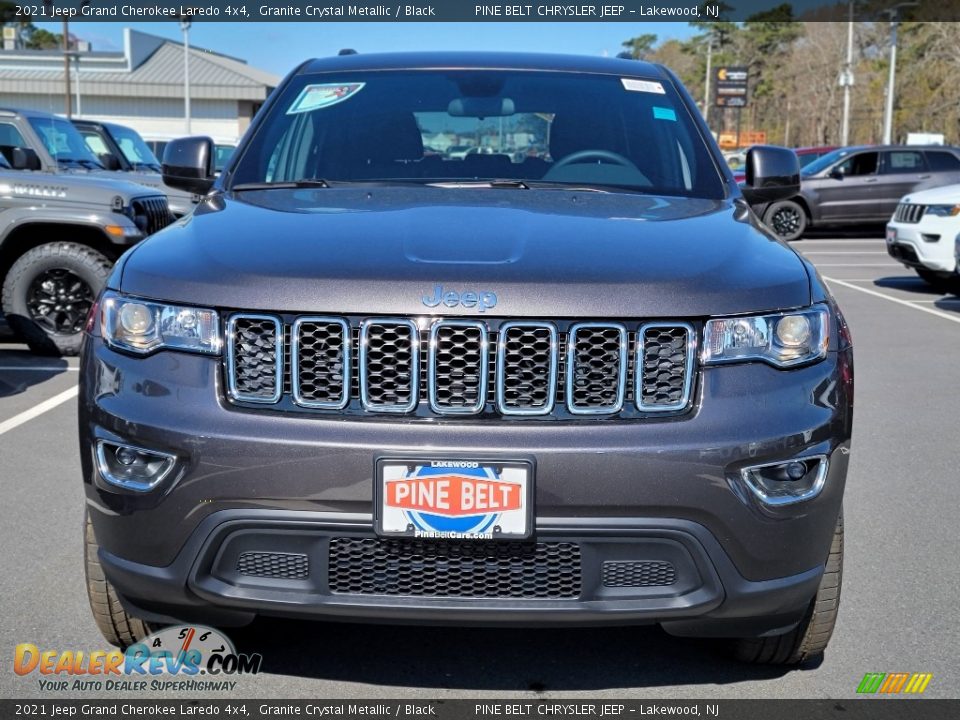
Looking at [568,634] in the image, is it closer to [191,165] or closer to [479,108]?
[479,108]

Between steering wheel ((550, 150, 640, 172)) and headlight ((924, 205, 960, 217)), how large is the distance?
9559mm

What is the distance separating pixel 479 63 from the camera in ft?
14.7

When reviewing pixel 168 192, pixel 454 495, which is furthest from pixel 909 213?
pixel 454 495

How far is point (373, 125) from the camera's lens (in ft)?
13.5

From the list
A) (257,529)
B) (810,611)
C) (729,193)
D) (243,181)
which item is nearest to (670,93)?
(729,193)

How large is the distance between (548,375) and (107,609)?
1392 mm

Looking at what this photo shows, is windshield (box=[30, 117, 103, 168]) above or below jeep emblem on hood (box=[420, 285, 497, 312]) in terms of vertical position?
above

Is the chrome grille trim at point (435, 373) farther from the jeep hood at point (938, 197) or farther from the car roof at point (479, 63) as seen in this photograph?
the jeep hood at point (938, 197)

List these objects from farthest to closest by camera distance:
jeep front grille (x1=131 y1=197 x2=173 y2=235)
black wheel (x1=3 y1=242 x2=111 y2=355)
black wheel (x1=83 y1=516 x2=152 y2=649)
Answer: jeep front grille (x1=131 y1=197 x2=173 y2=235) → black wheel (x1=3 y1=242 x2=111 y2=355) → black wheel (x1=83 y1=516 x2=152 y2=649)

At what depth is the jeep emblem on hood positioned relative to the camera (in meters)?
2.62

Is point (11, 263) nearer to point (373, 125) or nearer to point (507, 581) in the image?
point (373, 125)

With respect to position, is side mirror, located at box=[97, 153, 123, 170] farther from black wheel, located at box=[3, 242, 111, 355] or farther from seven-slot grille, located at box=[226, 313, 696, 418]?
seven-slot grille, located at box=[226, 313, 696, 418]

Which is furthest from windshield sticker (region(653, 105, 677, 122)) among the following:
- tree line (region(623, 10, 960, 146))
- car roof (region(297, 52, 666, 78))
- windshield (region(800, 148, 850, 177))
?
tree line (region(623, 10, 960, 146))
